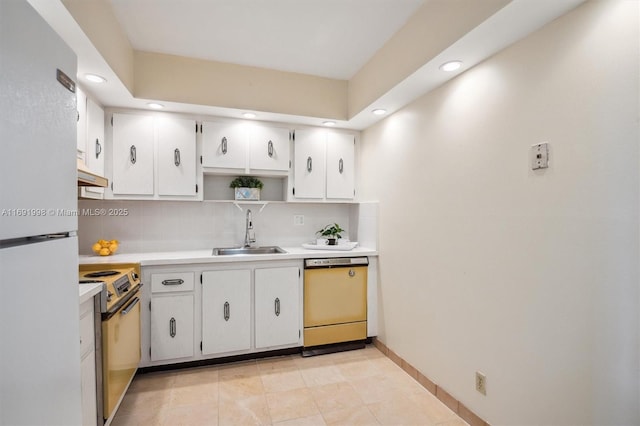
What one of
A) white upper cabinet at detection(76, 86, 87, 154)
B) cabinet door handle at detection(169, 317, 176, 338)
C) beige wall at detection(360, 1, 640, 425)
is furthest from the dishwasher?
white upper cabinet at detection(76, 86, 87, 154)

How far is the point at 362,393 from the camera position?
225 cm

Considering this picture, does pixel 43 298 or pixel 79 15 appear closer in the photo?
pixel 43 298

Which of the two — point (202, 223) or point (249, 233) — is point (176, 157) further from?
point (249, 233)

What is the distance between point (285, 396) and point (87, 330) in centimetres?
134

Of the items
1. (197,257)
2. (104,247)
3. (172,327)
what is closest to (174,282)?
(197,257)

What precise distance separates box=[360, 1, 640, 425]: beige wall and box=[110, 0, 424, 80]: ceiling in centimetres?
66

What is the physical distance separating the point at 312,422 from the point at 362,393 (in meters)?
0.47

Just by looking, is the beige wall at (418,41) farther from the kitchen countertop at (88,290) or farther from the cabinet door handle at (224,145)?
the kitchen countertop at (88,290)

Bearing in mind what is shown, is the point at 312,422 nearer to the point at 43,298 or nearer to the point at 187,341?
the point at 187,341

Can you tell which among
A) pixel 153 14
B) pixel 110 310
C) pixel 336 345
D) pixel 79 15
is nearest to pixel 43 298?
pixel 110 310

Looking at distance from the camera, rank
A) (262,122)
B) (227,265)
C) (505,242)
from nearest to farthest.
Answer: (505,242) → (227,265) → (262,122)

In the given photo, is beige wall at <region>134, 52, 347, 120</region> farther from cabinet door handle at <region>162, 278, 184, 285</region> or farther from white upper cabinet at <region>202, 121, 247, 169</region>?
cabinet door handle at <region>162, 278, 184, 285</region>

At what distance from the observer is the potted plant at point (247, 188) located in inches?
121

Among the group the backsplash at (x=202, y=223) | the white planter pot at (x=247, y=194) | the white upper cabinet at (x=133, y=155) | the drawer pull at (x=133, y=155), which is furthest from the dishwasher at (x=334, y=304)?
the drawer pull at (x=133, y=155)
